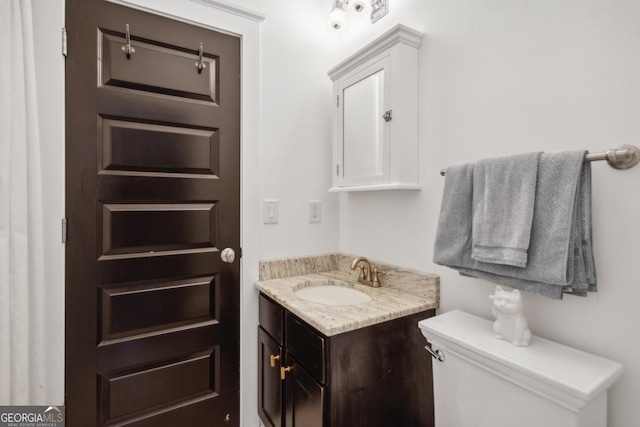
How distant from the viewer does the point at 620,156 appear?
0.78 metres

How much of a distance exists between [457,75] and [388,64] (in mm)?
297

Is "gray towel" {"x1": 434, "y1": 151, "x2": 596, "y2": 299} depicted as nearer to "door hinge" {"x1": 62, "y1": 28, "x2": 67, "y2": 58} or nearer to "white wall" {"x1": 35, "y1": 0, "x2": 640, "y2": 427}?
"white wall" {"x1": 35, "y1": 0, "x2": 640, "y2": 427}

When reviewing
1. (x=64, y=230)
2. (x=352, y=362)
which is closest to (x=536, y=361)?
(x=352, y=362)

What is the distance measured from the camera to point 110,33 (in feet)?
4.22

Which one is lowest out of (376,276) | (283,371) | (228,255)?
(283,371)

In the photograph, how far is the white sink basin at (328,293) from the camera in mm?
1558

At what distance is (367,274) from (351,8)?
1.47 m

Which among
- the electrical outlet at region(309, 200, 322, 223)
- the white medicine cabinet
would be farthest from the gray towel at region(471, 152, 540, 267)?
the electrical outlet at region(309, 200, 322, 223)

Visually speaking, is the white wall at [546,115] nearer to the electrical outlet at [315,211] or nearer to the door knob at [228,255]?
the electrical outlet at [315,211]

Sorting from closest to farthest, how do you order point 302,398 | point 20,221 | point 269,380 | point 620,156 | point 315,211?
point 620,156 → point 20,221 → point 302,398 → point 269,380 → point 315,211

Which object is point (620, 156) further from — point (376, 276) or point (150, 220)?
point (150, 220)

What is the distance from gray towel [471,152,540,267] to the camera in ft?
2.85

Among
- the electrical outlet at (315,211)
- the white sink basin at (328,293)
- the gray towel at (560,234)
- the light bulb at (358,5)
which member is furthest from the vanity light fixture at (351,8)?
the white sink basin at (328,293)

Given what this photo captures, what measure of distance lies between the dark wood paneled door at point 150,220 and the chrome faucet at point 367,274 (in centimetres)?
64
